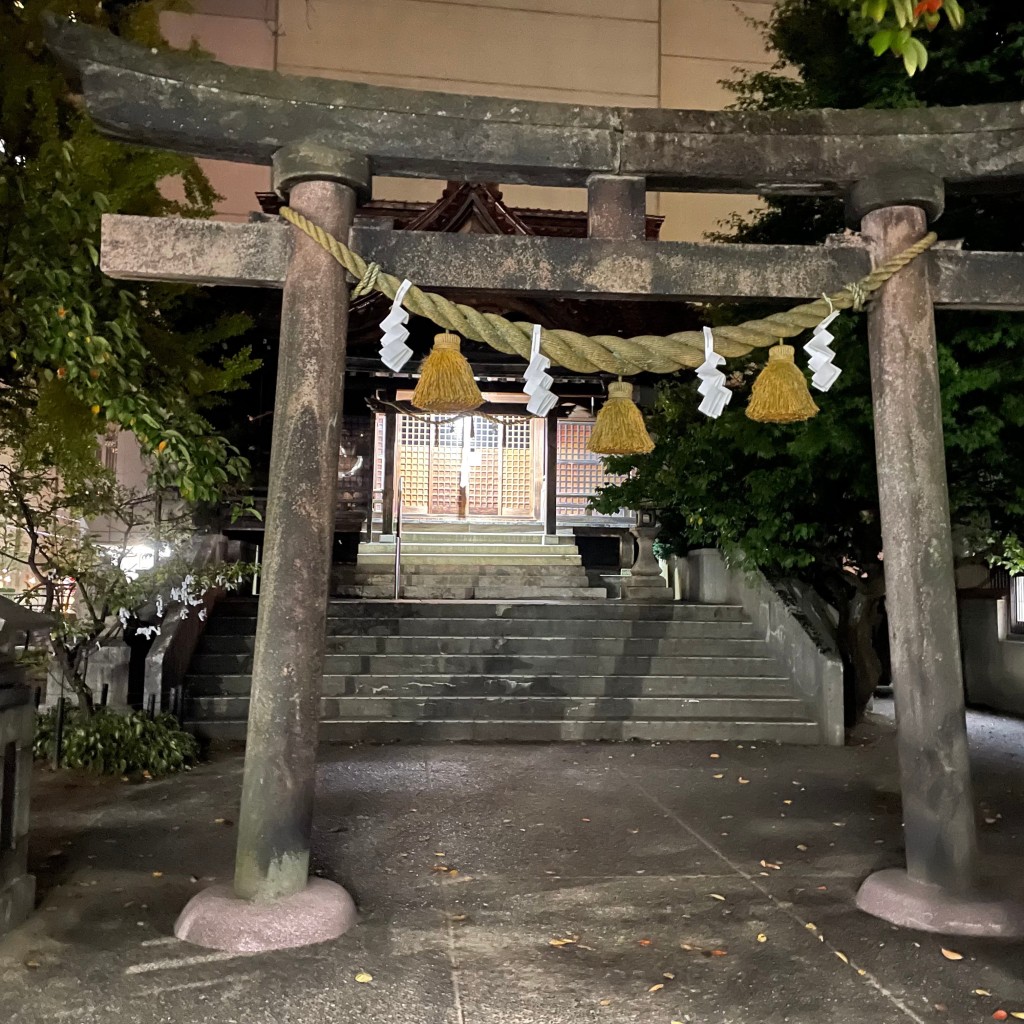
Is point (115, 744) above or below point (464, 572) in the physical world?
below

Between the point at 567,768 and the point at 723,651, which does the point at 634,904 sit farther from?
the point at 723,651

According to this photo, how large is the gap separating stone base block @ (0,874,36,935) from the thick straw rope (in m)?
3.32

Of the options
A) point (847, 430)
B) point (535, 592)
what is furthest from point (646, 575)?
point (847, 430)

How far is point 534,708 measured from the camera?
8.92 m

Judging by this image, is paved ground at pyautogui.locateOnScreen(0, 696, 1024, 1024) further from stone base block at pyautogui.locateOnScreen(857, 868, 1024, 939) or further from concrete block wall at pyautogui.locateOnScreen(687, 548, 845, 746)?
concrete block wall at pyautogui.locateOnScreen(687, 548, 845, 746)

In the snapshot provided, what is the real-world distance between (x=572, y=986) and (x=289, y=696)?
5.81 ft

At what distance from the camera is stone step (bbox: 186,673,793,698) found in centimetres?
891

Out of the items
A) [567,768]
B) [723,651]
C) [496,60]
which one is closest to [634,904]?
[567,768]

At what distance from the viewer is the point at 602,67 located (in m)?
18.5

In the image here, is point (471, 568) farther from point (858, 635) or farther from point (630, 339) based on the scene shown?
point (630, 339)

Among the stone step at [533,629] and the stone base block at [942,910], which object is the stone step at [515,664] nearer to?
the stone step at [533,629]

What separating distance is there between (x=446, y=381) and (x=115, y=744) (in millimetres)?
4971

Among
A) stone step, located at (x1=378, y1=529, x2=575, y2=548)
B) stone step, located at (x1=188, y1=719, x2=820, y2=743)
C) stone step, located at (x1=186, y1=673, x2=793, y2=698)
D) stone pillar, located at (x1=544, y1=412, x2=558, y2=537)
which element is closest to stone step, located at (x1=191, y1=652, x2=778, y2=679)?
stone step, located at (x1=186, y1=673, x2=793, y2=698)

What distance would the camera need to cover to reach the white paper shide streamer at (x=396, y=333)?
417cm
